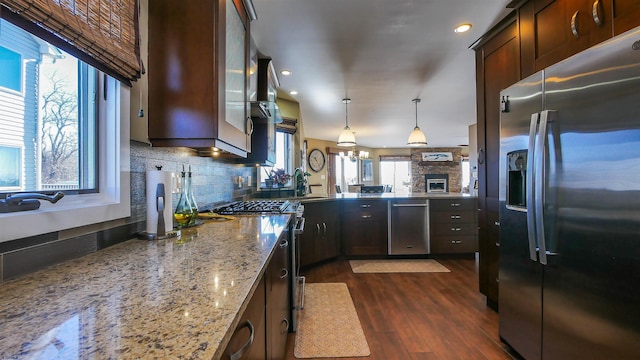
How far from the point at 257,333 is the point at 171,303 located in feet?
1.23

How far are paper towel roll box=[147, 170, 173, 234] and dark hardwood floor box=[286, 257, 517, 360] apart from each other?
3.91 ft

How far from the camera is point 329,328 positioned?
2148 mm

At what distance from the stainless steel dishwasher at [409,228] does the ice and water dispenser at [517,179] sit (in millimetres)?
2245

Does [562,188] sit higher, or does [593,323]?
[562,188]

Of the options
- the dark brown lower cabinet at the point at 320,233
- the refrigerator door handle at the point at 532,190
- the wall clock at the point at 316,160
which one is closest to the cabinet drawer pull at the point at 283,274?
the refrigerator door handle at the point at 532,190

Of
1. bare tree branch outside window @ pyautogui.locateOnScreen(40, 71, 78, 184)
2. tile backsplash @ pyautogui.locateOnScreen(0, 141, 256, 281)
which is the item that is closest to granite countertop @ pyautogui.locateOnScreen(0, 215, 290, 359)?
tile backsplash @ pyautogui.locateOnScreen(0, 141, 256, 281)

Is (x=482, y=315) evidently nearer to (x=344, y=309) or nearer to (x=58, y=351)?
(x=344, y=309)

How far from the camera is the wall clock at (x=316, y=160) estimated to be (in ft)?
27.5

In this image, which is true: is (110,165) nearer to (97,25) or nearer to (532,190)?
(97,25)

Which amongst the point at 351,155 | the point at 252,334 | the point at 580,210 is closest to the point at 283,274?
the point at 252,334

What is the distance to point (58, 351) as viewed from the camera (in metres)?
0.43

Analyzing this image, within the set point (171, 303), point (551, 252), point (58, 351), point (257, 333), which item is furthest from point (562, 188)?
point (58, 351)

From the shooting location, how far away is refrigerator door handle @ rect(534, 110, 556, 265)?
4.54 feet

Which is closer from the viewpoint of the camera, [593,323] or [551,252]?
[593,323]
